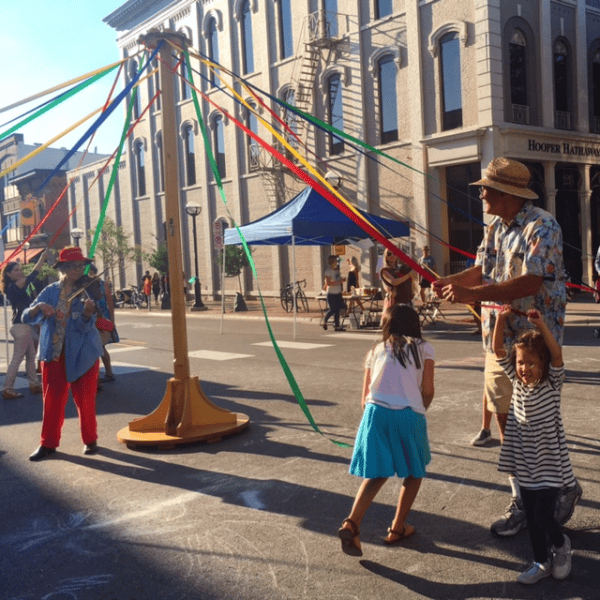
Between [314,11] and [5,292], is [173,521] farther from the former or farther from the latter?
[314,11]

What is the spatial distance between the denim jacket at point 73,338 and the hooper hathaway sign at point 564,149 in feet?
58.2

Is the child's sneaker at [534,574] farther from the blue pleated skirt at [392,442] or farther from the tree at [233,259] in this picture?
the tree at [233,259]

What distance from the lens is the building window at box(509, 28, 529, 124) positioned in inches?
834

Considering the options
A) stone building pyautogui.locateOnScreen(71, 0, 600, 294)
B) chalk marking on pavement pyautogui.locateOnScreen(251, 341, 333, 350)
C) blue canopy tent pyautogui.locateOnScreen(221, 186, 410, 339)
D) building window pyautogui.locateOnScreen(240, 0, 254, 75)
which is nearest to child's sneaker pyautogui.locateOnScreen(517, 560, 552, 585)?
chalk marking on pavement pyautogui.locateOnScreen(251, 341, 333, 350)

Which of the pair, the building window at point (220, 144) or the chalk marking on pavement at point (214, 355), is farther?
the building window at point (220, 144)

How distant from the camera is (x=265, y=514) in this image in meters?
4.52

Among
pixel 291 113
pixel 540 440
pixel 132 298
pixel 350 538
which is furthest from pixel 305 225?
pixel 132 298

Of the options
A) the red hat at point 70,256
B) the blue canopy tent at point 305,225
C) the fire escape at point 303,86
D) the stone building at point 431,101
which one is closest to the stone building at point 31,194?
the fire escape at point 303,86

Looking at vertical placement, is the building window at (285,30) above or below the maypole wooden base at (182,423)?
above

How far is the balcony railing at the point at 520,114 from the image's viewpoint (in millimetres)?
21188

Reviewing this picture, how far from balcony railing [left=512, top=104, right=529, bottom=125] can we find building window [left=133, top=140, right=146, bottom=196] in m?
21.3

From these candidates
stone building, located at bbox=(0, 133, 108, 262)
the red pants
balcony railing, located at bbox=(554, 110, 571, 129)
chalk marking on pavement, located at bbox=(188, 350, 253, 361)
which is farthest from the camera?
stone building, located at bbox=(0, 133, 108, 262)

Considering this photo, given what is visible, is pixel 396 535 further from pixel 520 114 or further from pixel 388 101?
pixel 388 101

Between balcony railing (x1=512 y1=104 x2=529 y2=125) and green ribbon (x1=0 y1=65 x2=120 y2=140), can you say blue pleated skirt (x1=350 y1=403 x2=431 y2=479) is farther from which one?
balcony railing (x1=512 y1=104 x2=529 y2=125)
